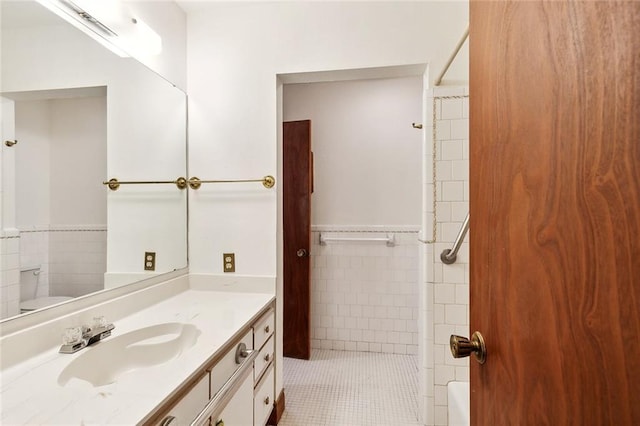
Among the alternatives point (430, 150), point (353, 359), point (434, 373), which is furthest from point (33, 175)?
point (353, 359)

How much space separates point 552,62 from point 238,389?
4.45 ft

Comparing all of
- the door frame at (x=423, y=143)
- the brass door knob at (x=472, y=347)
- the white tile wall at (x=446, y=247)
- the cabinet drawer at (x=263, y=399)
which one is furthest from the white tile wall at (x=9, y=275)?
the white tile wall at (x=446, y=247)

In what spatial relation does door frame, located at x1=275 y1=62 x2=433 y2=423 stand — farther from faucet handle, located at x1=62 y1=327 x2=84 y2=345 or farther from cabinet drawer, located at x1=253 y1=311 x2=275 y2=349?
faucet handle, located at x1=62 y1=327 x2=84 y2=345

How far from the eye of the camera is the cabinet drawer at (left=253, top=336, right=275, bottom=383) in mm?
1433

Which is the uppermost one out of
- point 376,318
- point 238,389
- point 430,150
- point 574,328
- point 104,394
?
point 430,150

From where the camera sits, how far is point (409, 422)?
1808 mm

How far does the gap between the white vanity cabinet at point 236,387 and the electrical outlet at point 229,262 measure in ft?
1.17

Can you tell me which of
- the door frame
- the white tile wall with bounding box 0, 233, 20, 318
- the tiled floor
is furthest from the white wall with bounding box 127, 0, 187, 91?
the tiled floor

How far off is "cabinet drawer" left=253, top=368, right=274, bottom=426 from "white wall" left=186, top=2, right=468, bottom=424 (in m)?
0.22

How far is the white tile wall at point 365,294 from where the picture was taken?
268 centimetres

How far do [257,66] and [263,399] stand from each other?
1864 mm

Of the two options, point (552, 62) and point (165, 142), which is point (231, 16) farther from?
point (552, 62)

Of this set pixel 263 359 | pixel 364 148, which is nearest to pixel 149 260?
pixel 263 359

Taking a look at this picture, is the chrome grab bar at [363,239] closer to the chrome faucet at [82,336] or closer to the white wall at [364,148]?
the white wall at [364,148]
